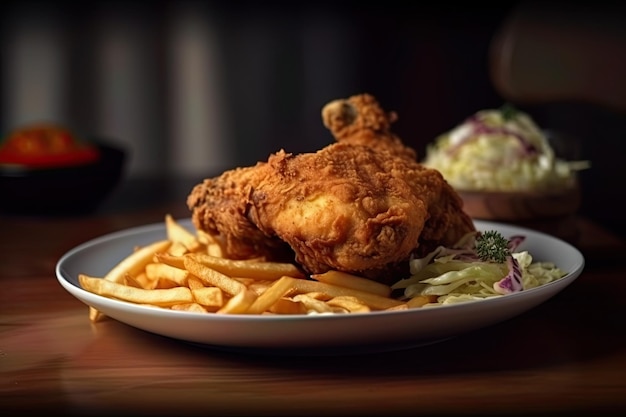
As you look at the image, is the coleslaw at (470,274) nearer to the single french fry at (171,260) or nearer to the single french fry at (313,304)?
the single french fry at (313,304)

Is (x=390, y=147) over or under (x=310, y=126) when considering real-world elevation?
over

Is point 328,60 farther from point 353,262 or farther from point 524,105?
point 353,262

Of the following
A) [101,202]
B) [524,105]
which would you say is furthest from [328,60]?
[101,202]

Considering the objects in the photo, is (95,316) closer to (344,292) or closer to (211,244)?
(211,244)

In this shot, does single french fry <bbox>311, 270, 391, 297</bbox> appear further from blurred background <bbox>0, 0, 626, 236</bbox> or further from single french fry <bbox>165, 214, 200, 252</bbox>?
blurred background <bbox>0, 0, 626, 236</bbox>

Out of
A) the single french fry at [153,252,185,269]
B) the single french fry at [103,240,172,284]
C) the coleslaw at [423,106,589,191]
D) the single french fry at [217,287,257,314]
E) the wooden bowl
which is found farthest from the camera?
the coleslaw at [423,106,589,191]

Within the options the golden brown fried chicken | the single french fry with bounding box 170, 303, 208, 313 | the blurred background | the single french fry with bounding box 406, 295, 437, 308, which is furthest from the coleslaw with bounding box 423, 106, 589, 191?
the blurred background
